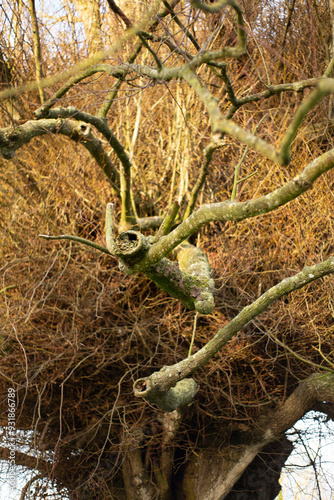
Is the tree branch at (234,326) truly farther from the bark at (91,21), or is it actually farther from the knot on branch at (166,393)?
the bark at (91,21)

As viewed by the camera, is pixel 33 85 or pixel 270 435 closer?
pixel 33 85

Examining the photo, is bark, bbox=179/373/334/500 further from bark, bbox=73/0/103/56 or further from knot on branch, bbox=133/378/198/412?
bark, bbox=73/0/103/56

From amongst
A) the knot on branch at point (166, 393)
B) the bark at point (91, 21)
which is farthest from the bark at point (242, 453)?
the bark at point (91, 21)

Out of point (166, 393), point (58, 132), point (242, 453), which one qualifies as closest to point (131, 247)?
point (166, 393)

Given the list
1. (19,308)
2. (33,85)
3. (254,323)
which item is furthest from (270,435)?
(33,85)

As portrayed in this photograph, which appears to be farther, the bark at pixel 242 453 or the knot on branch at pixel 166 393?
the bark at pixel 242 453

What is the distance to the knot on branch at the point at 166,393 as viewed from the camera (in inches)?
105

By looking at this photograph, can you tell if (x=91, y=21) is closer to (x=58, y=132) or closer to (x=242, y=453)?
(x=58, y=132)

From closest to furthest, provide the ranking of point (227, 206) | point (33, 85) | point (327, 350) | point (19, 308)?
1. point (227, 206)
2. point (33, 85)
3. point (19, 308)
4. point (327, 350)

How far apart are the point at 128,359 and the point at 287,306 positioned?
1.43 meters

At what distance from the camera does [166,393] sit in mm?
2932

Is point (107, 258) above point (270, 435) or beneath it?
above

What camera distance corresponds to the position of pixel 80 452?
182 inches

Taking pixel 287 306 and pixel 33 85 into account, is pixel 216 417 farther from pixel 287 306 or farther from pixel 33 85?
pixel 33 85
